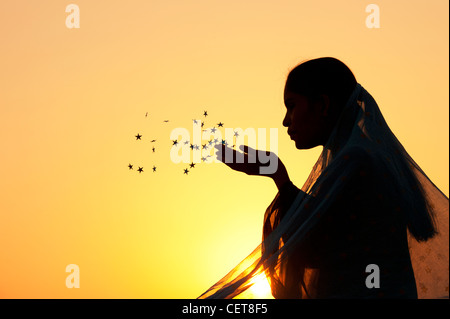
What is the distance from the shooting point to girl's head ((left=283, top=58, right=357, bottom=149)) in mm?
4074

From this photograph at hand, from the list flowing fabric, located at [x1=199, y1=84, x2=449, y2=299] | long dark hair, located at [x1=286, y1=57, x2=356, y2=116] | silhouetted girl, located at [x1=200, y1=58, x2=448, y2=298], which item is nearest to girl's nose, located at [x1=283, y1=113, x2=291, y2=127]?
silhouetted girl, located at [x1=200, y1=58, x2=448, y2=298]

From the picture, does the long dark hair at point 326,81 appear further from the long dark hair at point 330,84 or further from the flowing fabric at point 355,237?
the flowing fabric at point 355,237

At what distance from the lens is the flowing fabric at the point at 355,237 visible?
12.0 feet

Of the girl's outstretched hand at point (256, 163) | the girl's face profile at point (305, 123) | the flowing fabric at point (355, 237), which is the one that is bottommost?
the flowing fabric at point (355, 237)

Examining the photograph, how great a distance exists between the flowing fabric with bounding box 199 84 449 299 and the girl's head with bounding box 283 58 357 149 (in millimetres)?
150

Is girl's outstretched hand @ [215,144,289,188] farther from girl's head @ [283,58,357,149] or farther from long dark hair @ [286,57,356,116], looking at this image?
long dark hair @ [286,57,356,116]

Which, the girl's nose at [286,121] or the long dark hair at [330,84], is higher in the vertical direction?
the long dark hair at [330,84]

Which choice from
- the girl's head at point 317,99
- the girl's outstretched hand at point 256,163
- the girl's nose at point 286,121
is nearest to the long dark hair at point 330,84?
the girl's head at point 317,99

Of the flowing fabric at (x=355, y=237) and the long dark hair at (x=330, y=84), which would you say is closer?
the flowing fabric at (x=355, y=237)
